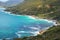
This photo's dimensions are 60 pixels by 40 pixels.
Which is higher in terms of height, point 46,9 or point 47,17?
point 46,9

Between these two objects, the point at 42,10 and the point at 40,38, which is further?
the point at 42,10

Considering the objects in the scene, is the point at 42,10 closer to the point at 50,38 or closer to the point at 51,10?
the point at 51,10

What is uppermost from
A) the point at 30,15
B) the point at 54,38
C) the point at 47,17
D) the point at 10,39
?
the point at 30,15

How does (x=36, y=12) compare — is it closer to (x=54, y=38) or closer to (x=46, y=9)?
(x=46, y=9)

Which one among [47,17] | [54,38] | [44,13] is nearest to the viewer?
[54,38]

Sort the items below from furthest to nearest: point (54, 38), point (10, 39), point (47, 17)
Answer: point (47, 17) < point (10, 39) < point (54, 38)

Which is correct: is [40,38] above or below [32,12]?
below

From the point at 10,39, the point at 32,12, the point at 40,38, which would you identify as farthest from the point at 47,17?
the point at 40,38

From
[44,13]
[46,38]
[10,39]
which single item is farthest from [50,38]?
[44,13]

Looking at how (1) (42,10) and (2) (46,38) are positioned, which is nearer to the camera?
(2) (46,38)
